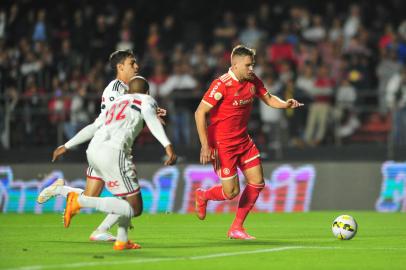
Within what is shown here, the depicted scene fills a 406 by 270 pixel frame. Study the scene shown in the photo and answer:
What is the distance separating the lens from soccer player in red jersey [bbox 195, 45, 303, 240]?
38.9 feet

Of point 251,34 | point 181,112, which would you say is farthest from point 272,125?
point 251,34

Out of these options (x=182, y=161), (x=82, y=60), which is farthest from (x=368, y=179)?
(x=82, y=60)

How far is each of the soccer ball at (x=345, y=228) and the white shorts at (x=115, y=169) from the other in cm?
279

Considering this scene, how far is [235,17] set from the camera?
2473 cm

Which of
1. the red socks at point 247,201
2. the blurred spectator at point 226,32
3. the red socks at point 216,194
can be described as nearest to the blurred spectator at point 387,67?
the blurred spectator at point 226,32

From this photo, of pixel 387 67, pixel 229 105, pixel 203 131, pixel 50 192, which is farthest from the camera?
pixel 387 67

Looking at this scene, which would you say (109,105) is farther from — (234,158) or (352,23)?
(352,23)

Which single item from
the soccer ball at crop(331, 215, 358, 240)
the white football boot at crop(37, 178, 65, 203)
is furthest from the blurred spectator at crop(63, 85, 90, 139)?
the soccer ball at crop(331, 215, 358, 240)

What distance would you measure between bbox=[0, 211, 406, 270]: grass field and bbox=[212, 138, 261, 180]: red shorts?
33.6 inches

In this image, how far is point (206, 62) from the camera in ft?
72.8

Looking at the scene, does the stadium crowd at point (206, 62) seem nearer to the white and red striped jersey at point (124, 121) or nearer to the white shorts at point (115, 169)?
the white and red striped jersey at point (124, 121)

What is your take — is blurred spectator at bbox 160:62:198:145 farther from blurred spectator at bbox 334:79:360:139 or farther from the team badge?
the team badge

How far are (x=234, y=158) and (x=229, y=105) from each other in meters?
0.66

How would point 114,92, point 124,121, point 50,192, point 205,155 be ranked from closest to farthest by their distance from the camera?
point 124,121 < point 50,192 < point 114,92 < point 205,155
